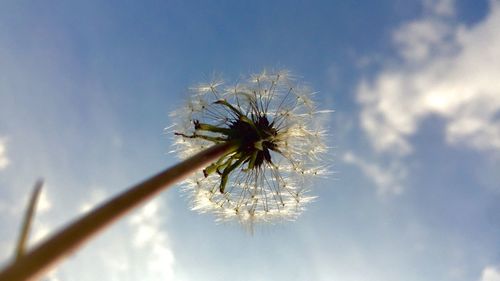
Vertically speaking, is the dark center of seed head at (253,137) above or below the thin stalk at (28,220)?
above

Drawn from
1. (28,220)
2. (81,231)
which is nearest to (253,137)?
(81,231)

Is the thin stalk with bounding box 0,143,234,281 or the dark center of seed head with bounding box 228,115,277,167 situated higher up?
the dark center of seed head with bounding box 228,115,277,167

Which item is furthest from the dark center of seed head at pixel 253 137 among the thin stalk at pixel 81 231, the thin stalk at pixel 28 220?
the thin stalk at pixel 28 220

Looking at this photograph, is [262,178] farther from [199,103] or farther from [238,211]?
[199,103]

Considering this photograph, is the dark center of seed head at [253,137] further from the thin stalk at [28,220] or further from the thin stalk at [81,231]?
the thin stalk at [28,220]

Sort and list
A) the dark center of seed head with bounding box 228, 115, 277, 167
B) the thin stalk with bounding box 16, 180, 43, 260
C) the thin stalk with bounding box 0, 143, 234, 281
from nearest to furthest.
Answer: the thin stalk with bounding box 0, 143, 234, 281 → the thin stalk with bounding box 16, 180, 43, 260 → the dark center of seed head with bounding box 228, 115, 277, 167

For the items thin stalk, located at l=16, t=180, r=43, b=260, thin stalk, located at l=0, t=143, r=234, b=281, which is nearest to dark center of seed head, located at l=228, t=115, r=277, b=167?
thin stalk, located at l=0, t=143, r=234, b=281

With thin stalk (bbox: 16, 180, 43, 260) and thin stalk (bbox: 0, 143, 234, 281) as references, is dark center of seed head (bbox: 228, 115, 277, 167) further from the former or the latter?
thin stalk (bbox: 16, 180, 43, 260)

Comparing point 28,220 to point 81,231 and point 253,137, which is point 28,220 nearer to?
point 81,231
